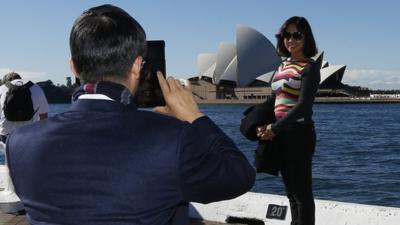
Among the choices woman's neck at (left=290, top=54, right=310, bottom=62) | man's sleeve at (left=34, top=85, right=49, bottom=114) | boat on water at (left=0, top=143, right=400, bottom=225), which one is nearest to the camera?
woman's neck at (left=290, top=54, right=310, bottom=62)

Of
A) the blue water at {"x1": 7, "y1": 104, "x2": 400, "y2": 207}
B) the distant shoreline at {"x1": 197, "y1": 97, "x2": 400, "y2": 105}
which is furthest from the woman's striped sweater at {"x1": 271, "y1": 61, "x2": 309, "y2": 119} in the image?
the distant shoreline at {"x1": 197, "y1": 97, "x2": 400, "y2": 105}

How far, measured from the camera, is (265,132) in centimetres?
249

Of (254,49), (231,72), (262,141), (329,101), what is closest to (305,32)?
(262,141)

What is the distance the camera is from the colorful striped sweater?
2373 millimetres

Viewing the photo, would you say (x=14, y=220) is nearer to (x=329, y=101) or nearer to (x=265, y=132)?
(x=265, y=132)

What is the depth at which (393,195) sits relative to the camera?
10305 mm

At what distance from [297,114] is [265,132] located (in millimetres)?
199

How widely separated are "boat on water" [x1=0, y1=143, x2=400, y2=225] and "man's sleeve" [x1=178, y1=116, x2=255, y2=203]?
2347 mm

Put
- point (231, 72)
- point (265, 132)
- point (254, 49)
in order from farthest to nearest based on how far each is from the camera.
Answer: point (231, 72)
point (254, 49)
point (265, 132)

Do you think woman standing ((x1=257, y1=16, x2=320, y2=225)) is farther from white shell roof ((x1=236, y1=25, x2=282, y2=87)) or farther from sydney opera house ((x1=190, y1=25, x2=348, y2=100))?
white shell roof ((x1=236, y1=25, x2=282, y2=87))

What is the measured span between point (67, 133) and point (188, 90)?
0.89 feet

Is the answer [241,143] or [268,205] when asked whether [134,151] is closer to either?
[268,205]

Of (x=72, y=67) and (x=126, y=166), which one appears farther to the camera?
(x=72, y=67)

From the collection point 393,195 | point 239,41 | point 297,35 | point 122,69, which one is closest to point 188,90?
point 122,69
